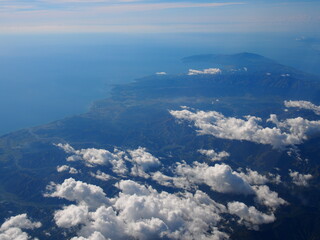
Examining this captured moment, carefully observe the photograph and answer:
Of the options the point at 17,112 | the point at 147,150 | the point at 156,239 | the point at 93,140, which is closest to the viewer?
the point at 156,239

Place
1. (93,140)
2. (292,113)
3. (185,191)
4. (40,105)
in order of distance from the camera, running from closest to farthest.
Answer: (185,191) → (93,140) → (292,113) → (40,105)

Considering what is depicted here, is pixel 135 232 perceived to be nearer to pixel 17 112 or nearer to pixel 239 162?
pixel 239 162

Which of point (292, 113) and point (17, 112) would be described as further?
point (17, 112)

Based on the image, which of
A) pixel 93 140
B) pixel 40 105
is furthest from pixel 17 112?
pixel 93 140

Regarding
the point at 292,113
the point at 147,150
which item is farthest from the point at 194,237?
the point at 292,113

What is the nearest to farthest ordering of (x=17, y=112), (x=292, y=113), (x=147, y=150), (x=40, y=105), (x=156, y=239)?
(x=156, y=239) < (x=147, y=150) < (x=292, y=113) < (x=17, y=112) < (x=40, y=105)

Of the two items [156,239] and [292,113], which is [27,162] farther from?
[292,113]
